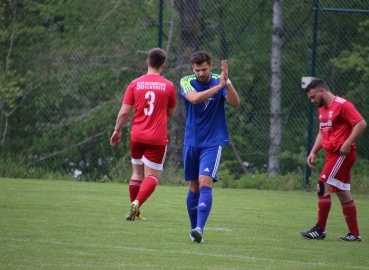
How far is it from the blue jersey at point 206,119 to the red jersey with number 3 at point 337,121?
4.27 ft

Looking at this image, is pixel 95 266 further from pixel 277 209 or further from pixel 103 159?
pixel 103 159

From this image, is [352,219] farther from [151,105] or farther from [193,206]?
[151,105]

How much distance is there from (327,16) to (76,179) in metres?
6.60

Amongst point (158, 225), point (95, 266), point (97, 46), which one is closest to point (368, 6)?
point (97, 46)

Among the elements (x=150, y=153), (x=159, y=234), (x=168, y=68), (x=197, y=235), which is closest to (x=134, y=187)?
(x=150, y=153)

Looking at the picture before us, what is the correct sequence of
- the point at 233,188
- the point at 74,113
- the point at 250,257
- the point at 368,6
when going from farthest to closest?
the point at 74,113 → the point at 368,6 → the point at 233,188 → the point at 250,257

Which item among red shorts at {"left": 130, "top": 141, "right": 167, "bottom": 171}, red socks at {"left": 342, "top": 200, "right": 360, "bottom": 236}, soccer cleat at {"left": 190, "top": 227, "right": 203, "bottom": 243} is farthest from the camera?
red shorts at {"left": 130, "top": 141, "right": 167, "bottom": 171}

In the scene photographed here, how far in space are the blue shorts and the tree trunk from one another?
298 inches

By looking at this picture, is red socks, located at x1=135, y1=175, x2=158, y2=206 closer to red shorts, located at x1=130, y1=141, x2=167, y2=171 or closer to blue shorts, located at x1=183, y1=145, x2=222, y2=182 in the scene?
red shorts, located at x1=130, y1=141, x2=167, y2=171

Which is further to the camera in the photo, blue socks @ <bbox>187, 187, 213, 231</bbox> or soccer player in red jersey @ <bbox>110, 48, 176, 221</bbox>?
soccer player in red jersey @ <bbox>110, 48, 176, 221</bbox>

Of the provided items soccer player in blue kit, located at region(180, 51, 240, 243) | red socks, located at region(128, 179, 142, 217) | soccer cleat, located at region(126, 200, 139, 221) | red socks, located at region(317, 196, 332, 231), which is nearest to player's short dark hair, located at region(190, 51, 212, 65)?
soccer player in blue kit, located at region(180, 51, 240, 243)

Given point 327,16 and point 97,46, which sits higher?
point 327,16

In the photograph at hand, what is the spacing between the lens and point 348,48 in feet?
53.8

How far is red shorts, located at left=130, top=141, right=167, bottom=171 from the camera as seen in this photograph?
916 cm
